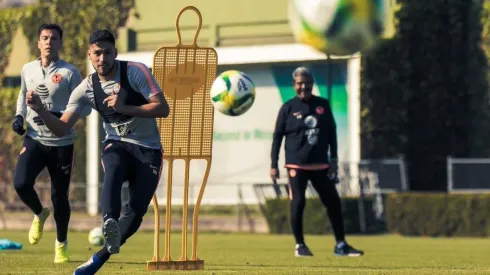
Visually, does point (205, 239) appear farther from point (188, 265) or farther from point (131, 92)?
point (131, 92)

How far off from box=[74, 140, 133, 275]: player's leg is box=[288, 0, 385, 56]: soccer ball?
8157mm

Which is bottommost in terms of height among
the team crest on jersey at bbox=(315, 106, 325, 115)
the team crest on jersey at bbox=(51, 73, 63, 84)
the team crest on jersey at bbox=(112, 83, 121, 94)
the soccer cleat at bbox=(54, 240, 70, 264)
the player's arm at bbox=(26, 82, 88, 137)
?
the soccer cleat at bbox=(54, 240, 70, 264)

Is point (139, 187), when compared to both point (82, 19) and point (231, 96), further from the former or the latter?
point (82, 19)

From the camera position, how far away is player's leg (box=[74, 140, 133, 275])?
10492 millimetres

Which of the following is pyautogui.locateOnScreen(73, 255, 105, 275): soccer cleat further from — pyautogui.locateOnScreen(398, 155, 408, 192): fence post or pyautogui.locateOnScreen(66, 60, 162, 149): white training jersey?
pyautogui.locateOnScreen(398, 155, 408, 192): fence post

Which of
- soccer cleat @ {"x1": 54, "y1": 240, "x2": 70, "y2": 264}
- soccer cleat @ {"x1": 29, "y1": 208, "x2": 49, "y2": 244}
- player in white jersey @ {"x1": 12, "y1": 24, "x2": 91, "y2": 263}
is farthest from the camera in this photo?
soccer cleat @ {"x1": 29, "y1": 208, "x2": 49, "y2": 244}

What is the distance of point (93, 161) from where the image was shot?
1394 inches

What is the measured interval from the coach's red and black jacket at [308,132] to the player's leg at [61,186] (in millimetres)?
3215

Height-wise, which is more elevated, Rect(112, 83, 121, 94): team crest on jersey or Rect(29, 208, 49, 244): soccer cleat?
Rect(112, 83, 121, 94): team crest on jersey

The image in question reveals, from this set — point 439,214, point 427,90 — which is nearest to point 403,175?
point 427,90

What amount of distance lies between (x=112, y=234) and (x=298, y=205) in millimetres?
5949

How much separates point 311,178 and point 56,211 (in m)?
3.47

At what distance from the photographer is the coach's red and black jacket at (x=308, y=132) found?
16250 millimetres

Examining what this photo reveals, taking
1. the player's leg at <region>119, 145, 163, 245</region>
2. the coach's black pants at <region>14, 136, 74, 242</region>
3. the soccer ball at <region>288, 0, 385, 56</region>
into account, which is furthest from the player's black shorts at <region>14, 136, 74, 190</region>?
the soccer ball at <region>288, 0, 385, 56</region>
